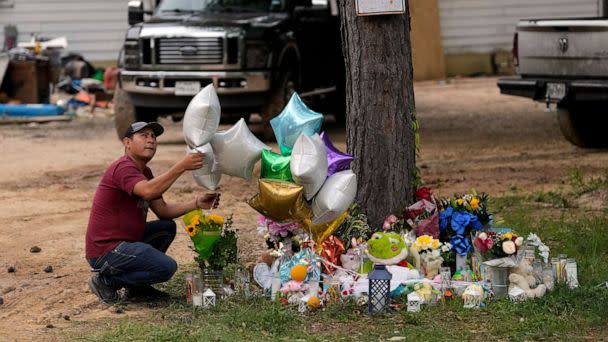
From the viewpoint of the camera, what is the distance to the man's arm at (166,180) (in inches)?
283

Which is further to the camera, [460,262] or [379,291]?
[460,262]

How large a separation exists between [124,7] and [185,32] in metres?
9.75

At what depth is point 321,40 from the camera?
17.2 meters

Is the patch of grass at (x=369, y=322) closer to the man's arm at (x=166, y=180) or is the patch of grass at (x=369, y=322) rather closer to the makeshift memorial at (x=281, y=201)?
the makeshift memorial at (x=281, y=201)

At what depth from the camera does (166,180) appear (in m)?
7.22

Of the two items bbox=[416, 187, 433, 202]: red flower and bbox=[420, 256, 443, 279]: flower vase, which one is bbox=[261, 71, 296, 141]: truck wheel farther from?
bbox=[420, 256, 443, 279]: flower vase

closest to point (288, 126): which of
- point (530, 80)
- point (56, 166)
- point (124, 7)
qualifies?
point (530, 80)

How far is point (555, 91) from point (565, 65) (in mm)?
293

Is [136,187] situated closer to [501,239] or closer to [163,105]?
[501,239]

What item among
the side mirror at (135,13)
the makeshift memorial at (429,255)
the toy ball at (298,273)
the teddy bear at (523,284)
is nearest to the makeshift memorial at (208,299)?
the toy ball at (298,273)

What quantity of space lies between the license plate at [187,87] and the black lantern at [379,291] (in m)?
8.54

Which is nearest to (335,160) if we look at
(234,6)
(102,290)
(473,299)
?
(473,299)

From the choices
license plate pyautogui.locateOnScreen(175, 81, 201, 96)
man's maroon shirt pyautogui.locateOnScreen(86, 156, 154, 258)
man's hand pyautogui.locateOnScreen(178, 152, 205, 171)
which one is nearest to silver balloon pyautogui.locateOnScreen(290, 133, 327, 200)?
man's hand pyautogui.locateOnScreen(178, 152, 205, 171)

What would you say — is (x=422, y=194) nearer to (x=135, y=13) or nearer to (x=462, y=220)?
(x=462, y=220)
